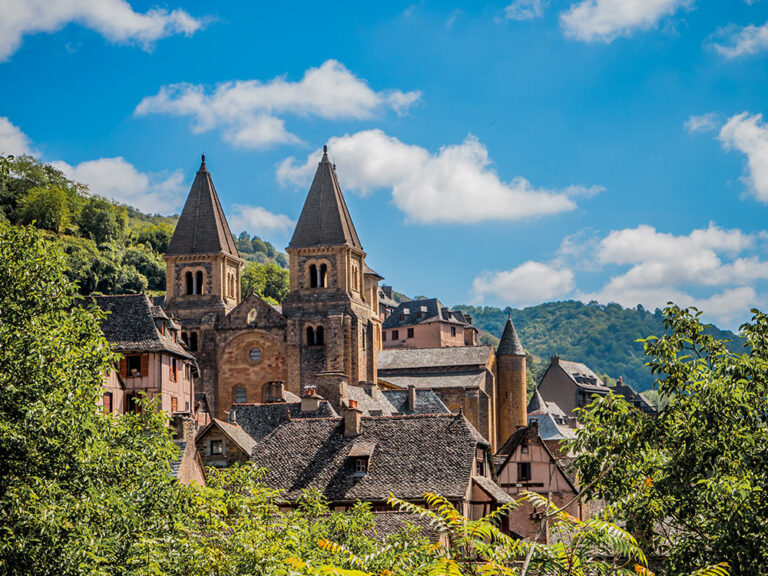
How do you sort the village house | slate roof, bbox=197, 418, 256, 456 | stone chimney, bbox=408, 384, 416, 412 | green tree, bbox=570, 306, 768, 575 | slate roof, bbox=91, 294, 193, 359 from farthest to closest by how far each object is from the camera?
the village house → stone chimney, bbox=408, 384, 416, 412 → slate roof, bbox=91, 294, 193, 359 → slate roof, bbox=197, 418, 256, 456 → green tree, bbox=570, 306, 768, 575

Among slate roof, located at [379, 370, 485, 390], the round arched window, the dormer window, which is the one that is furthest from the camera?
slate roof, located at [379, 370, 485, 390]

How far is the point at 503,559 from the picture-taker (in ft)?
39.3

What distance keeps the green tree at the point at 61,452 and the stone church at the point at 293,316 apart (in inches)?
2177

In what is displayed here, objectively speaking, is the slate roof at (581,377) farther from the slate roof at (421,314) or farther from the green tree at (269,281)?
the green tree at (269,281)

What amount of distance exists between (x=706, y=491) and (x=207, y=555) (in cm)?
1066

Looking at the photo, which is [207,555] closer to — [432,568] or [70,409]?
[70,409]

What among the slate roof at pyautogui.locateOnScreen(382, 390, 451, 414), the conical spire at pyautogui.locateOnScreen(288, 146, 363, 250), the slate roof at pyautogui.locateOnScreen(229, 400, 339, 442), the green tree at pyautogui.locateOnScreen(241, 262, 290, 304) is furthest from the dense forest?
the slate roof at pyautogui.locateOnScreen(229, 400, 339, 442)

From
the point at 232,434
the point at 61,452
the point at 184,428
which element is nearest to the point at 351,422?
the point at 232,434

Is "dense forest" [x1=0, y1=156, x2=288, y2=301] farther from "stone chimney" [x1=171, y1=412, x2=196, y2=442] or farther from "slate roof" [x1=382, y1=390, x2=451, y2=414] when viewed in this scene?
"stone chimney" [x1=171, y1=412, x2=196, y2=442]

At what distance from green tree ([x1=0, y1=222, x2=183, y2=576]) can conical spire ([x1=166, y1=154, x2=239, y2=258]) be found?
214 feet

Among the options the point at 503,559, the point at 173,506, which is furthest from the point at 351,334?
the point at 503,559

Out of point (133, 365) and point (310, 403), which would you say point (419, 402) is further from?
point (133, 365)

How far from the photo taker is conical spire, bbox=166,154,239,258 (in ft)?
292

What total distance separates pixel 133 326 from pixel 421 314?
6924 cm
